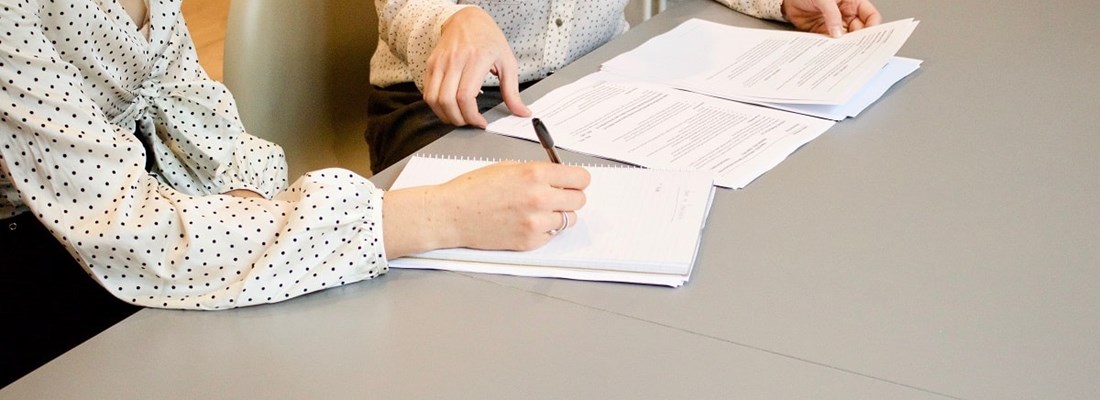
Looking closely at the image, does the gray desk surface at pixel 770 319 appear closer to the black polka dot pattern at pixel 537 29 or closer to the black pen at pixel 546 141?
the black pen at pixel 546 141

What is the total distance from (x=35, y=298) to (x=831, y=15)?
105 centimetres

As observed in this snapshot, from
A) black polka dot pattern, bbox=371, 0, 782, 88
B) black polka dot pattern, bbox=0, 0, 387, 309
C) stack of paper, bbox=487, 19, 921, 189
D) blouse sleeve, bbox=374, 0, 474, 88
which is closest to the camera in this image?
black polka dot pattern, bbox=0, 0, 387, 309

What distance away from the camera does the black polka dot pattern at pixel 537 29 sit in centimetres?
141

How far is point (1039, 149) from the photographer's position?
1.03 metres

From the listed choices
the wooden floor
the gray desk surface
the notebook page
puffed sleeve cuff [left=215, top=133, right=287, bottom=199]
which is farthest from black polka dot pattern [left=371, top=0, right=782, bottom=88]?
the wooden floor

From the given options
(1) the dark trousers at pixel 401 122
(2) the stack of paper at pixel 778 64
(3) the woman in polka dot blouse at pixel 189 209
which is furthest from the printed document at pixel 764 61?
(3) the woman in polka dot blouse at pixel 189 209

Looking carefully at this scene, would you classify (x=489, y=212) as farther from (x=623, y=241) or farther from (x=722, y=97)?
(x=722, y=97)

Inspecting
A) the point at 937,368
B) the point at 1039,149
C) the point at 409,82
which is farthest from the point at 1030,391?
the point at 409,82

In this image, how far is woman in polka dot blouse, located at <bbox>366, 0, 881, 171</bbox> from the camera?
117 cm

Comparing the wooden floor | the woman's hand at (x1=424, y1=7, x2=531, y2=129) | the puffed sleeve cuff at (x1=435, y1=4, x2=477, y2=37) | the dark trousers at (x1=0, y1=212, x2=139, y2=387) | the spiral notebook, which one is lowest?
the wooden floor

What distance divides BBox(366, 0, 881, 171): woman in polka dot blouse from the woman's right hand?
10.6 inches

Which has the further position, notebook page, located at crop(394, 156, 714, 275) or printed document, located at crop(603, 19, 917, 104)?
printed document, located at crop(603, 19, 917, 104)

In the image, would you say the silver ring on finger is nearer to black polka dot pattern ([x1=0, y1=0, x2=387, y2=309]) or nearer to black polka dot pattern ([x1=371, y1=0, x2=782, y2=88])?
black polka dot pattern ([x1=0, y1=0, x2=387, y2=309])

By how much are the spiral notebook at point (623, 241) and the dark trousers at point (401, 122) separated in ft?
1.19
